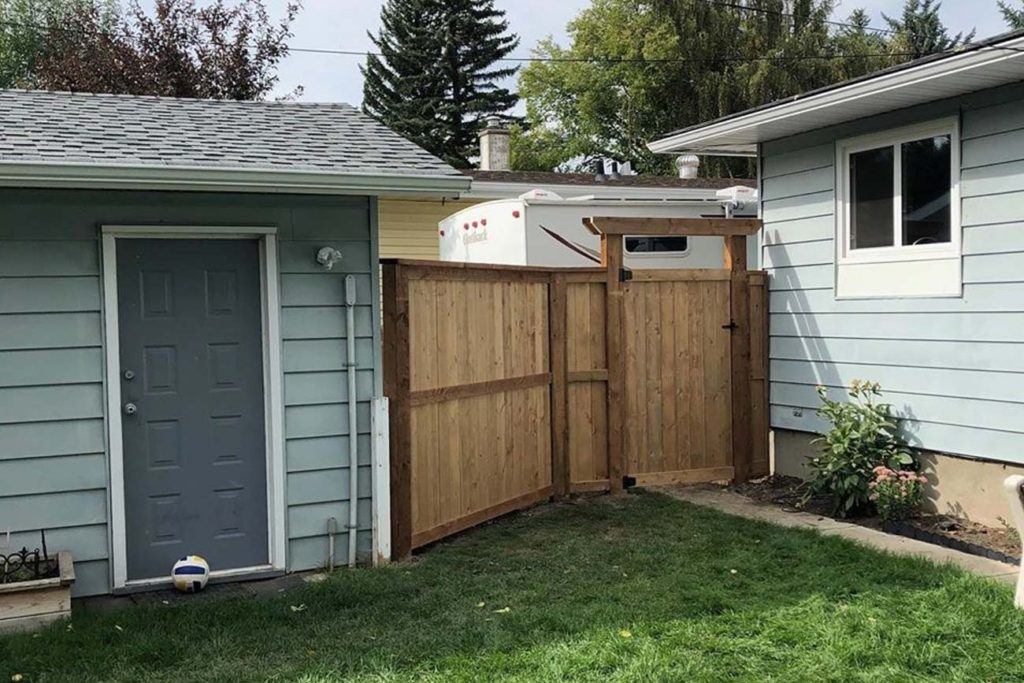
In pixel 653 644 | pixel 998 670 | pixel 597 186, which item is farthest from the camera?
pixel 597 186

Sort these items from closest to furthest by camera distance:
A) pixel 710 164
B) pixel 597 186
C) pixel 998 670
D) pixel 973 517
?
pixel 998 670 < pixel 973 517 < pixel 597 186 < pixel 710 164

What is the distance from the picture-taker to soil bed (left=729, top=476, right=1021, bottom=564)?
5.84 meters

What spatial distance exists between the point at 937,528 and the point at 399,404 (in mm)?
3519

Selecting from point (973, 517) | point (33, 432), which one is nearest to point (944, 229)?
point (973, 517)

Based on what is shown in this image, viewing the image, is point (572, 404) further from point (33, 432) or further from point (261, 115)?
point (33, 432)

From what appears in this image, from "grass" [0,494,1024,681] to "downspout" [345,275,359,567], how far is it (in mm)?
289

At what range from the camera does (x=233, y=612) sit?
486 cm

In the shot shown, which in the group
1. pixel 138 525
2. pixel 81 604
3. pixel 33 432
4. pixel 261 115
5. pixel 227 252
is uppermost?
pixel 261 115

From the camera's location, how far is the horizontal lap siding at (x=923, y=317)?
20.1ft

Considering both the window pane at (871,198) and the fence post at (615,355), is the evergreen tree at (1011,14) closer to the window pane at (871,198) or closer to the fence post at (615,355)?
the window pane at (871,198)

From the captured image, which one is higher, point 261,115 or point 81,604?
point 261,115

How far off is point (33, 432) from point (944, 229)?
18.6ft

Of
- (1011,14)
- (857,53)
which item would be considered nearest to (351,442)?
(857,53)

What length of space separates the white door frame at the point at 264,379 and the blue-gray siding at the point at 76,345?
0.04 m
